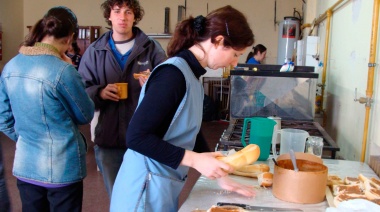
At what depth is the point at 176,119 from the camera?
1111 mm

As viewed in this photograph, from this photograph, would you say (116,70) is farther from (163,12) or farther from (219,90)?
(163,12)

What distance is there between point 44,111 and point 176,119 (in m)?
0.70

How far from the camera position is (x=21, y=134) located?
158cm

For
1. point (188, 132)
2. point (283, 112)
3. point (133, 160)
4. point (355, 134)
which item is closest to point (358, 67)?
point (355, 134)

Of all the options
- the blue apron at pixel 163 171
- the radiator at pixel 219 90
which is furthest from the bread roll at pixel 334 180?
the radiator at pixel 219 90

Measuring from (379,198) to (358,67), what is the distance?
43.9 inches

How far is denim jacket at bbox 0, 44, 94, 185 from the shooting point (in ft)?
4.95

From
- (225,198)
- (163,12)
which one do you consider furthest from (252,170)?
(163,12)

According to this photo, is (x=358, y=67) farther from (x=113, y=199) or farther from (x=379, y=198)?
(x=113, y=199)

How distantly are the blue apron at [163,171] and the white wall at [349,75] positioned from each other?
0.93 m

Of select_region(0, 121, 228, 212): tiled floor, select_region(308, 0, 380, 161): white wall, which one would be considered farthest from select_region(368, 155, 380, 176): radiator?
select_region(0, 121, 228, 212): tiled floor

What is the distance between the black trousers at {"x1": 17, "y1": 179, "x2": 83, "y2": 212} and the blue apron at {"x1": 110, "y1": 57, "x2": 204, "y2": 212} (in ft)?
1.58

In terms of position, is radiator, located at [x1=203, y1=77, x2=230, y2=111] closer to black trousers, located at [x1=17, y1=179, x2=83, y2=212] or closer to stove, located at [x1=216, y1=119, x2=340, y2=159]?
stove, located at [x1=216, y1=119, x2=340, y2=159]

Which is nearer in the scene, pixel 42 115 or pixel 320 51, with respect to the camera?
pixel 42 115
